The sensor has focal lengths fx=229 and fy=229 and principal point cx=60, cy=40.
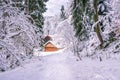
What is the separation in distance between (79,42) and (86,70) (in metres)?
16.0

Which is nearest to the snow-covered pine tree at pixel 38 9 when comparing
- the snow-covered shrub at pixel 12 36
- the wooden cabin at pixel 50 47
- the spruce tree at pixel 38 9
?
the spruce tree at pixel 38 9

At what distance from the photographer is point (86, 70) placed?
9.96 meters

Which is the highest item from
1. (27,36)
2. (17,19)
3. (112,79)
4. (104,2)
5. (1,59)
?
(104,2)

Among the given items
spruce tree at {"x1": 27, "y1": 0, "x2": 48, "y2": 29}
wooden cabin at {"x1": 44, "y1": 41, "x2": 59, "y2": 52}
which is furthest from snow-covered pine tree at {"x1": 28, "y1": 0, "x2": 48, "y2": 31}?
wooden cabin at {"x1": 44, "y1": 41, "x2": 59, "y2": 52}

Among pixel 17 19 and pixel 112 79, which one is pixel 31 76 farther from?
pixel 112 79

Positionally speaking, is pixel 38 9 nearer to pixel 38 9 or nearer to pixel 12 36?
pixel 38 9

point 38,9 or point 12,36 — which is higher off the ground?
point 38,9

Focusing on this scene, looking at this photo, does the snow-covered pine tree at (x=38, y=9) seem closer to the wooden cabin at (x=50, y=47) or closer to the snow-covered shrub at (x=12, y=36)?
the snow-covered shrub at (x=12, y=36)

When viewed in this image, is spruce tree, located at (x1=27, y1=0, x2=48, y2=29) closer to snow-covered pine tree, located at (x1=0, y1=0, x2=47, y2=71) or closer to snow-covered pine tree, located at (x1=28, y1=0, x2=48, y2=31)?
snow-covered pine tree, located at (x1=28, y1=0, x2=48, y2=31)

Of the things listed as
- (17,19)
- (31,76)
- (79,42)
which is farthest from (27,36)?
(79,42)

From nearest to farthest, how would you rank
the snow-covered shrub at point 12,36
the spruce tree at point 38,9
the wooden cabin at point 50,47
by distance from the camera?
1. the snow-covered shrub at point 12,36
2. the spruce tree at point 38,9
3. the wooden cabin at point 50,47

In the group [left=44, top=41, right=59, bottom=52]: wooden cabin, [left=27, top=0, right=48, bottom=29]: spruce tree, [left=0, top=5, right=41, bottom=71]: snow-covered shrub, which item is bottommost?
[left=44, top=41, right=59, bottom=52]: wooden cabin

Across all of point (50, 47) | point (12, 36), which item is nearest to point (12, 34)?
point (12, 36)

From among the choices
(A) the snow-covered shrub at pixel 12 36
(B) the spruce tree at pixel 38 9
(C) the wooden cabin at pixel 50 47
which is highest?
(B) the spruce tree at pixel 38 9
